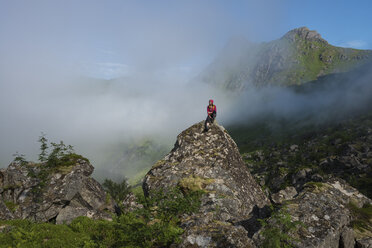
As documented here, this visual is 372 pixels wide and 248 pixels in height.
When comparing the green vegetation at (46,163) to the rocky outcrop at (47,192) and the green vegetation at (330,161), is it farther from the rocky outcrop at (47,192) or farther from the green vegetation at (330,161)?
the green vegetation at (330,161)

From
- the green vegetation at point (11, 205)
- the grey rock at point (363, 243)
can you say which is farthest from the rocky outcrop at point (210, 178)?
the green vegetation at point (11, 205)

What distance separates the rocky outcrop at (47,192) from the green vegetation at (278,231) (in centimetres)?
1847

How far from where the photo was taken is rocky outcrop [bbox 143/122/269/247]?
14.9m

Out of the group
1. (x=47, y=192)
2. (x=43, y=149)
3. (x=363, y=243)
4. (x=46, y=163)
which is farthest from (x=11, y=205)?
(x=363, y=243)

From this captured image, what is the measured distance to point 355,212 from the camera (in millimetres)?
16438

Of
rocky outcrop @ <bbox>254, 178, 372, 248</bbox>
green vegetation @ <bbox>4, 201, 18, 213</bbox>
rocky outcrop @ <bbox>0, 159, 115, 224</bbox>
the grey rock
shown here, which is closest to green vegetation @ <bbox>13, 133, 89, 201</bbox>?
rocky outcrop @ <bbox>0, 159, 115, 224</bbox>

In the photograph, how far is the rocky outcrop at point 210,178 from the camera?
1491 cm

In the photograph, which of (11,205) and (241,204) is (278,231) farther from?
(11,205)

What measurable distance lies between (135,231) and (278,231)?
19.7 feet

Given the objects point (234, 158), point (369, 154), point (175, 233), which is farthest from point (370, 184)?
point (175, 233)

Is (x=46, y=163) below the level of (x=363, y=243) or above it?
above

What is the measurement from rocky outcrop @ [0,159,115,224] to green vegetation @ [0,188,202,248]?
8773mm

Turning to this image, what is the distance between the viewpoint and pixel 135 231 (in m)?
10.7

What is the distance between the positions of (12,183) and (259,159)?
17176 centimetres
